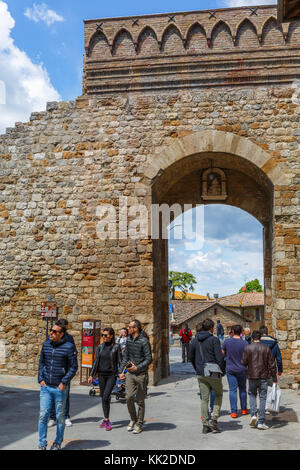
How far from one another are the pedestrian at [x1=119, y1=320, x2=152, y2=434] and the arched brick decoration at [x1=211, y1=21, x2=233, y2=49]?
733 cm

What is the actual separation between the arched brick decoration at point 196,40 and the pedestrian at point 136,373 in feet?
23.6

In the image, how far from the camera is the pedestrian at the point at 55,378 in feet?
16.3

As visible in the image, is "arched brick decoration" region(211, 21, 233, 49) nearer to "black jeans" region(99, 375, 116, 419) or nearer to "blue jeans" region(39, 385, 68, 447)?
"black jeans" region(99, 375, 116, 419)

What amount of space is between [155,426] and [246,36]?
8627 millimetres

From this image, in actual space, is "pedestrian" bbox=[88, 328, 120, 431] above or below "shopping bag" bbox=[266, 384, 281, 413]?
above

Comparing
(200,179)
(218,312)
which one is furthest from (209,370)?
(218,312)

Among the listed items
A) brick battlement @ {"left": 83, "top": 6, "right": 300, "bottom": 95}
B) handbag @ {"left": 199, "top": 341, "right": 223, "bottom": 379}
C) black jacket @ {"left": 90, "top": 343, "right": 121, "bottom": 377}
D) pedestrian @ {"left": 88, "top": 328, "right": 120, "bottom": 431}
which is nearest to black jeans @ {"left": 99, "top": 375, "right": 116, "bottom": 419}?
pedestrian @ {"left": 88, "top": 328, "right": 120, "bottom": 431}

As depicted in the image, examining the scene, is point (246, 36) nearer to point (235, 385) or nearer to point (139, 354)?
point (235, 385)

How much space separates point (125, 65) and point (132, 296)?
5.41 m

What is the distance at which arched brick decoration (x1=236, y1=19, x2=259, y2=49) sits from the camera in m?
10.4

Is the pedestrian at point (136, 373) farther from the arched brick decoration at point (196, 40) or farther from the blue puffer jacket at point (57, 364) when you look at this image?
the arched brick decoration at point (196, 40)

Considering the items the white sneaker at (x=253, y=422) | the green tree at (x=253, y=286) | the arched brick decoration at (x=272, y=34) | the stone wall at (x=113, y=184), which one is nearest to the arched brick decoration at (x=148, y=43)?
the stone wall at (x=113, y=184)

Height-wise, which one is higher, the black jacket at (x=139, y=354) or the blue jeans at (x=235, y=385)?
the black jacket at (x=139, y=354)

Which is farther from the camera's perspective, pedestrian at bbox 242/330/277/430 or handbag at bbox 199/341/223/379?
pedestrian at bbox 242/330/277/430
